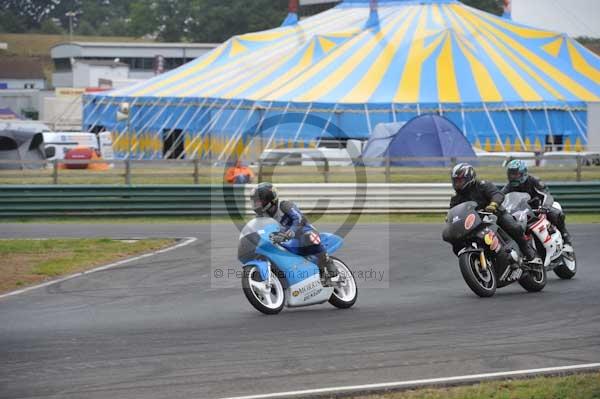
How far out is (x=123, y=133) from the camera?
49.9 m

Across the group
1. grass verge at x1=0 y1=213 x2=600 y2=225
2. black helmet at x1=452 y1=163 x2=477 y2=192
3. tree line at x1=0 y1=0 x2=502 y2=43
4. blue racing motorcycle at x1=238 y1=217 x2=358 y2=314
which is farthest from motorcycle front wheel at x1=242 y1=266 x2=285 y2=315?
tree line at x1=0 y1=0 x2=502 y2=43

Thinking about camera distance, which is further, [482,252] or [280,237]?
[482,252]

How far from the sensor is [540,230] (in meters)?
14.1

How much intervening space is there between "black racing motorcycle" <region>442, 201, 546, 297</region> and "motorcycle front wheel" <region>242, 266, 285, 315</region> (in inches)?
89.2

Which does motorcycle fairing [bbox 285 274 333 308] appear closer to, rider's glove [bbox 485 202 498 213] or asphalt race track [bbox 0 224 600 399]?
→ asphalt race track [bbox 0 224 600 399]

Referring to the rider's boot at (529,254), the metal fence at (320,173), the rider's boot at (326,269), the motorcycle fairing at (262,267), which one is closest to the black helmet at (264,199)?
the motorcycle fairing at (262,267)

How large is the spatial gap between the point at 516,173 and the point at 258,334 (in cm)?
508

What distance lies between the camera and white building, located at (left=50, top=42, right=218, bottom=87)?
298 ft

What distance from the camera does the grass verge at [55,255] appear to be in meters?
15.9

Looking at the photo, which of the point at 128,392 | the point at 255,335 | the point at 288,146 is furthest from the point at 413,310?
the point at 288,146

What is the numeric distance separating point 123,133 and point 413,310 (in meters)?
39.3

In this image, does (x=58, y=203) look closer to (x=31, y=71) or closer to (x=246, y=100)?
(x=246, y=100)

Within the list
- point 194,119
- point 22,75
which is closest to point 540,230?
point 194,119

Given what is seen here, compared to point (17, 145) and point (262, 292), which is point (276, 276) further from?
point (17, 145)
